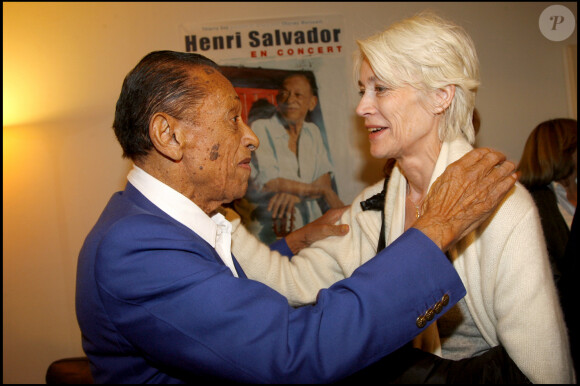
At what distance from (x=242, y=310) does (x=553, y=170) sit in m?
2.30

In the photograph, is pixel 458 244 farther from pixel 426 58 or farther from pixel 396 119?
pixel 426 58

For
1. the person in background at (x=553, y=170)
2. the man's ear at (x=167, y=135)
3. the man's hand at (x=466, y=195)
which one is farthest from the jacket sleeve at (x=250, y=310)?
the person in background at (x=553, y=170)

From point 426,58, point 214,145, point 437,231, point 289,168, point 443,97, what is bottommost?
point 437,231

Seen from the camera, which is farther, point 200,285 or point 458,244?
point 458,244

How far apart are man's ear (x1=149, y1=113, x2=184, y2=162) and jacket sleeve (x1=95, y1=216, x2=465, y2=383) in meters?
0.25

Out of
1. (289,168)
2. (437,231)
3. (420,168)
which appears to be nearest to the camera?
(437,231)

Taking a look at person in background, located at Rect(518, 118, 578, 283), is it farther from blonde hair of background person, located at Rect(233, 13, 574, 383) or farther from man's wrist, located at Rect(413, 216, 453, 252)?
man's wrist, located at Rect(413, 216, 453, 252)

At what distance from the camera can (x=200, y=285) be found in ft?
2.85

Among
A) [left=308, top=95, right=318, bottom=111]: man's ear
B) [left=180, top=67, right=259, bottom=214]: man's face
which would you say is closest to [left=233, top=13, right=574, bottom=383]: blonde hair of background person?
[left=180, top=67, right=259, bottom=214]: man's face

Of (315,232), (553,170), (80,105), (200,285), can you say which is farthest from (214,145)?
(553,170)

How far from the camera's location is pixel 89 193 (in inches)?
98.0

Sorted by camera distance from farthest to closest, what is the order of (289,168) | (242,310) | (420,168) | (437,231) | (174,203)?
(289,168), (420,168), (174,203), (437,231), (242,310)

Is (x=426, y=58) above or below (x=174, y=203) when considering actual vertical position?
above

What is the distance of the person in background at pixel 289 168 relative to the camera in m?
2.38
